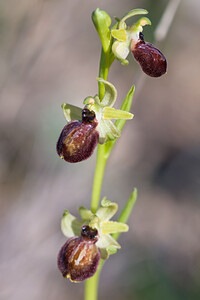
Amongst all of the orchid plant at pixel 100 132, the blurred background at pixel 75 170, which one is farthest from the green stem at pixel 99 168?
the blurred background at pixel 75 170

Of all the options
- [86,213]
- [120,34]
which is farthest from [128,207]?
[120,34]

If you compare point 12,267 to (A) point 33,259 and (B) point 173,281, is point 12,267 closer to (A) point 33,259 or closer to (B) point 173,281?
(A) point 33,259

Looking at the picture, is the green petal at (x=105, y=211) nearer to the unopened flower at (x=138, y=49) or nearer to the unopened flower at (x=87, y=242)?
the unopened flower at (x=87, y=242)

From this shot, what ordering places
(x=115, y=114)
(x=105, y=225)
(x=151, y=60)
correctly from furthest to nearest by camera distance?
(x=105, y=225)
(x=115, y=114)
(x=151, y=60)

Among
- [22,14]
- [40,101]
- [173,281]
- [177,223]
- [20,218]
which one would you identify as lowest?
[20,218]

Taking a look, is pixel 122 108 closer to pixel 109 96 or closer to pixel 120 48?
pixel 109 96

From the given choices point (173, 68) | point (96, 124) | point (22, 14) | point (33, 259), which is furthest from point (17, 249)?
point (173, 68)

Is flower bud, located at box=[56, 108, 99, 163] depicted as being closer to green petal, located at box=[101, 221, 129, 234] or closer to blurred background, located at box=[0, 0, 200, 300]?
green petal, located at box=[101, 221, 129, 234]
